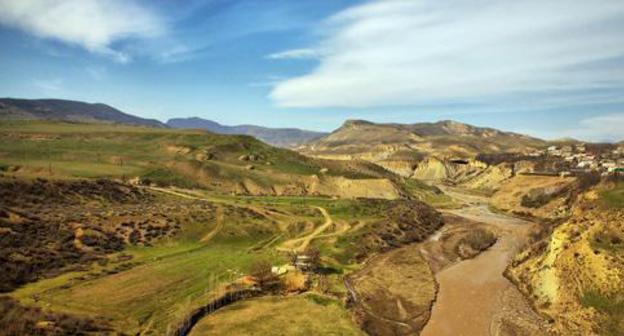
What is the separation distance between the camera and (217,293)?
42594mm

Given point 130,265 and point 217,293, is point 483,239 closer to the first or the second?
point 217,293

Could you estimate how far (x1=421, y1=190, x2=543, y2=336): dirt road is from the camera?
133 feet

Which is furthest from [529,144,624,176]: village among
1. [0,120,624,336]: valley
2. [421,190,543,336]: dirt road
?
[421,190,543,336]: dirt road

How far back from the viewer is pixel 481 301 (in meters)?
47.4

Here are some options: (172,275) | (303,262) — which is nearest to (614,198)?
(303,262)

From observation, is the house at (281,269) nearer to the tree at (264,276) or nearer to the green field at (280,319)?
the tree at (264,276)

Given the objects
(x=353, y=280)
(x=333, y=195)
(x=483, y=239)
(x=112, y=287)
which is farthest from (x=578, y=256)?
(x=333, y=195)

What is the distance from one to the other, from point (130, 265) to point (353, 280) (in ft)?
76.8

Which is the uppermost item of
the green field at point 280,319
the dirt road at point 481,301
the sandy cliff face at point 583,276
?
the sandy cliff face at point 583,276

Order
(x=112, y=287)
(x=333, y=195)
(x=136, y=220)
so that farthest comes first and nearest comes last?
(x=333, y=195) → (x=136, y=220) → (x=112, y=287)

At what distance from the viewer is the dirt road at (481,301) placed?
40.5 m

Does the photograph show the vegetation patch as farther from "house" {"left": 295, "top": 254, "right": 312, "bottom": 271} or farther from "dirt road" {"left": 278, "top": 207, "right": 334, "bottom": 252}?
"dirt road" {"left": 278, "top": 207, "right": 334, "bottom": 252}

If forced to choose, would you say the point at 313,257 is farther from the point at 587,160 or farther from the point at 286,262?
the point at 587,160

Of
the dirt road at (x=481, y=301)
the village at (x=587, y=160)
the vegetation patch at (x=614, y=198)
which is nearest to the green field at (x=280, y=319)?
the dirt road at (x=481, y=301)
